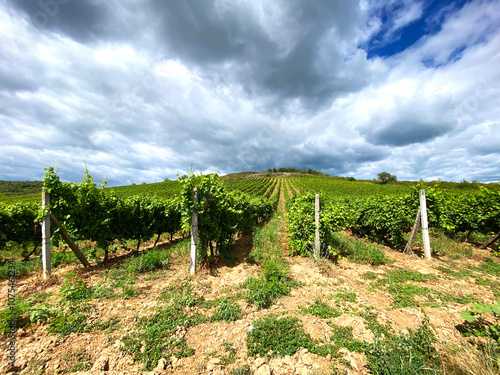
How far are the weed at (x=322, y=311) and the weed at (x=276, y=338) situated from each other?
1.65ft

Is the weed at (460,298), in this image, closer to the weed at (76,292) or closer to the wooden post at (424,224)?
the wooden post at (424,224)

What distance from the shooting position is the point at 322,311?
4027mm

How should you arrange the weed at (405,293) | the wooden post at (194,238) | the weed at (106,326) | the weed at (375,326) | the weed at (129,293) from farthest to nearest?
1. the wooden post at (194,238)
2. the weed at (129,293)
3. the weed at (405,293)
4. the weed at (106,326)
5. the weed at (375,326)

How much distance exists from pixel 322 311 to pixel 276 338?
131cm

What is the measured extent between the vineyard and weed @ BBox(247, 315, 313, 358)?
2 cm

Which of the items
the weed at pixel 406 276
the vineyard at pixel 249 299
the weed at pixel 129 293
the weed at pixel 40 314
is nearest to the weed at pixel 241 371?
the vineyard at pixel 249 299

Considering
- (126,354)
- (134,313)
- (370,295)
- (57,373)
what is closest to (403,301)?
(370,295)

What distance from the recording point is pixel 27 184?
9488 centimetres

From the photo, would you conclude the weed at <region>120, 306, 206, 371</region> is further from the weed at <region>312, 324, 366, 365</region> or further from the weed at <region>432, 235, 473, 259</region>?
the weed at <region>432, 235, 473, 259</region>

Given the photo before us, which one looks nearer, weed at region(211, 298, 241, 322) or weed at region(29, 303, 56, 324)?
weed at region(29, 303, 56, 324)

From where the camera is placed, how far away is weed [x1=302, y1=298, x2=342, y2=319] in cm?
393

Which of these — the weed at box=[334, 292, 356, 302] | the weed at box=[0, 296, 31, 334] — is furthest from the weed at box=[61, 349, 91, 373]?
the weed at box=[334, 292, 356, 302]

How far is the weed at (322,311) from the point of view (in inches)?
155

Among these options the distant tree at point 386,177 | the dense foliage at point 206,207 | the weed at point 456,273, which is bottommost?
the weed at point 456,273
